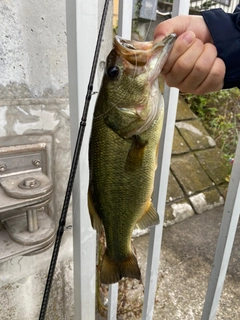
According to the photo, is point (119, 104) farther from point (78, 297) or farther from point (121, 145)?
point (78, 297)

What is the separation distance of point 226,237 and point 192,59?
30.6 inches

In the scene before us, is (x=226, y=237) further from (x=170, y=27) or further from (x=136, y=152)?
(x=170, y=27)

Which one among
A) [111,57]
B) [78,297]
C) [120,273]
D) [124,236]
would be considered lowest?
[78,297]

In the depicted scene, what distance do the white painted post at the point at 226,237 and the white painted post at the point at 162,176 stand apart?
0.79ft

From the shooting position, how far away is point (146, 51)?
2.21 ft

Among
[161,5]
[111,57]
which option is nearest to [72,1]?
[111,57]

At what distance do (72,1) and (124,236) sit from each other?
71 cm

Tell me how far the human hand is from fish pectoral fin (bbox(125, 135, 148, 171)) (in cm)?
17

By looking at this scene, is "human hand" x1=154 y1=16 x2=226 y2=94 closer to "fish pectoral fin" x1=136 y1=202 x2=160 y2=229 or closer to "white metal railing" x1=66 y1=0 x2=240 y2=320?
"white metal railing" x1=66 y1=0 x2=240 y2=320

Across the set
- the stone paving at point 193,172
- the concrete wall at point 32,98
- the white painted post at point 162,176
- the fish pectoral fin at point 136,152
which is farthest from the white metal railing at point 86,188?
the stone paving at point 193,172

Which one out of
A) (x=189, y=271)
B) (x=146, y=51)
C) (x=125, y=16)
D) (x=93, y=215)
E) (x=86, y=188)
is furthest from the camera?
(x=189, y=271)

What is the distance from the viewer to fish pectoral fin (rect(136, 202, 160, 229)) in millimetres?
901

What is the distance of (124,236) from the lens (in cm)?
88

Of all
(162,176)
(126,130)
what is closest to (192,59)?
(126,130)
